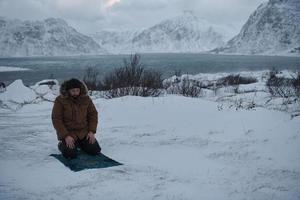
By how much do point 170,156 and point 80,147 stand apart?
126 cm

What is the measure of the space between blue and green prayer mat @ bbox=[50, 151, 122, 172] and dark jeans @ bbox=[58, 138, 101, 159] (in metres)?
0.06

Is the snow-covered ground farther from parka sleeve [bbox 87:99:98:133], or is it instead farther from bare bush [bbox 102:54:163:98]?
bare bush [bbox 102:54:163:98]

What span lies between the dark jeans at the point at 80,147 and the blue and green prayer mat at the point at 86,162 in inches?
2.2

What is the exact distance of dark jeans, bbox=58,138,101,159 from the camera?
4641 mm

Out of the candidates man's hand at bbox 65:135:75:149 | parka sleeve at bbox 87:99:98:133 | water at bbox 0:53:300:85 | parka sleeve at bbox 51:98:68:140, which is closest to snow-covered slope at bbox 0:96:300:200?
man's hand at bbox 65:135:75:149

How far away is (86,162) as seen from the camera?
4.55 meters

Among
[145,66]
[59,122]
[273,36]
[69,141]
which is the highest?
[273,36]

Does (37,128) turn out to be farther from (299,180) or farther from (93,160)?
(299,180)

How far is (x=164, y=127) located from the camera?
6426 millimetres

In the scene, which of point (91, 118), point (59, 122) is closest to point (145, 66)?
point (91, 118)

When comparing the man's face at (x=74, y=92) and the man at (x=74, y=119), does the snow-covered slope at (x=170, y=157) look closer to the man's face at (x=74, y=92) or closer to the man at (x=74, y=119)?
the man at (x=74, y=119)

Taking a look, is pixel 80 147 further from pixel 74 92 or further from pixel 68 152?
pixel 74 92

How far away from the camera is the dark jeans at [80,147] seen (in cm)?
464

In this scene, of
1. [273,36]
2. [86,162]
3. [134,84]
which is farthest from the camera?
[273,36]
